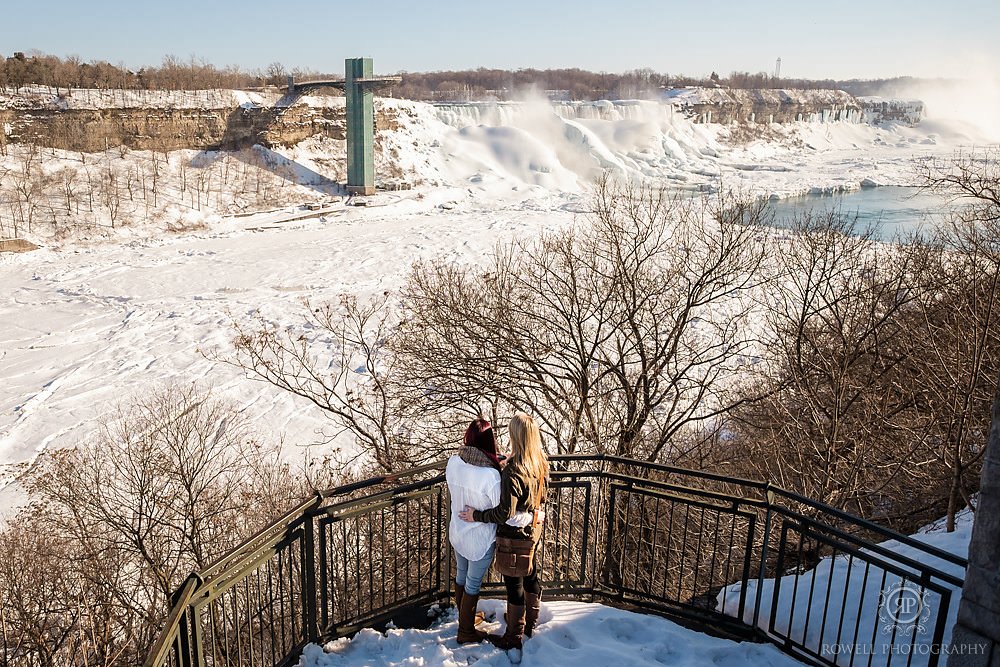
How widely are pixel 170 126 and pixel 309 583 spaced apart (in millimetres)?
49427

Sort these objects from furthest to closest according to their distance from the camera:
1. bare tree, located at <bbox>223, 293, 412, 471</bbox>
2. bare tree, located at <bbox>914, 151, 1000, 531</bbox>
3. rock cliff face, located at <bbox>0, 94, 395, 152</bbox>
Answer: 1. rock cliff face, located at <bbox>0, 94, 395, 152</bbox>
2. bare tree, located at <bbox>223, 293, 412, 471</bbox>
3. bare tree, located at <bbox>914, 151, 1000, 531</bbox>

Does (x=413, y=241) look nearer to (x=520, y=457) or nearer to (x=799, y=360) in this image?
(x=799, y=360)

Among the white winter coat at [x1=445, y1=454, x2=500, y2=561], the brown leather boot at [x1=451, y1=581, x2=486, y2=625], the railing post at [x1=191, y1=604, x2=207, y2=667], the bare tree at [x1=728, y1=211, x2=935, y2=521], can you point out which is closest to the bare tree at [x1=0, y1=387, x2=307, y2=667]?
the brown leather boot at [x1=451, y1=581, x2=486, y2=625]

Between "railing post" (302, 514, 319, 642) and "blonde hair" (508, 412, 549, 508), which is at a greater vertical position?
"blonde hair" (508, 412, 549, 508)

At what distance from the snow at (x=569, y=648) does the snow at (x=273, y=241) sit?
33.4 feet

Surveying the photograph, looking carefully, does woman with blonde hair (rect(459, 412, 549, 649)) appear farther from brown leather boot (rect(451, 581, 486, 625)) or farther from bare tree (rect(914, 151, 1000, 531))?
bare tree (rect(914, 151, 1000, 531))

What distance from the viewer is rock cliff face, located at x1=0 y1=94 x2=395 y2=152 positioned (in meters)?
41.9

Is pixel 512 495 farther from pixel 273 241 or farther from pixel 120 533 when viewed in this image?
pixel 273 241

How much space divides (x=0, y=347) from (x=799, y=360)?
21529mm

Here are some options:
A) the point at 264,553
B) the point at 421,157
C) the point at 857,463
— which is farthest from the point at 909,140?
the point at 264,553

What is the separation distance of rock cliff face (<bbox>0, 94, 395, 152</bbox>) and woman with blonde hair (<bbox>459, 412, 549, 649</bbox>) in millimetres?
46855

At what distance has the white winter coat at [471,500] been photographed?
4348 millimetres

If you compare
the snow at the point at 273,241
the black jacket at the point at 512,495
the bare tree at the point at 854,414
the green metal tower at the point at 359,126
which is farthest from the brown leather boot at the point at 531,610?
the green metal tower at the point at 359,126

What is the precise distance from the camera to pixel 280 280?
27984mm
